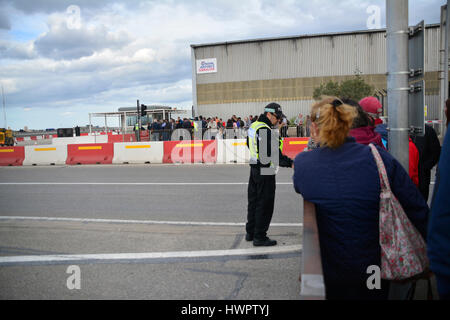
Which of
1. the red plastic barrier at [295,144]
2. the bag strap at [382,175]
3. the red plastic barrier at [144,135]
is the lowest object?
the red plastic barrier at [295,144]

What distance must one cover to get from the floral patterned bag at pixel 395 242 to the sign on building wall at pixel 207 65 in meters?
42.3

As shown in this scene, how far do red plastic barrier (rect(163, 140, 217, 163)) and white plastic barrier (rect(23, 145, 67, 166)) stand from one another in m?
4.94

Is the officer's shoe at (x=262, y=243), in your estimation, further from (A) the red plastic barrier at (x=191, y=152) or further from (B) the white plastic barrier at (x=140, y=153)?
(B) the white plastic barrier at (x=140, y=153)

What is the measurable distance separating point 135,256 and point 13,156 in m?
16.1

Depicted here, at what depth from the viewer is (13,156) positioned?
18.7 metres

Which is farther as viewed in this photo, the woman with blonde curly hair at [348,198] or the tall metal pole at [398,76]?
the tall metal pole at [398,76]

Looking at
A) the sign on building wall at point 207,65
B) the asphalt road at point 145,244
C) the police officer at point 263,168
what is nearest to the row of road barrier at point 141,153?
the asphalt road at point 145,244

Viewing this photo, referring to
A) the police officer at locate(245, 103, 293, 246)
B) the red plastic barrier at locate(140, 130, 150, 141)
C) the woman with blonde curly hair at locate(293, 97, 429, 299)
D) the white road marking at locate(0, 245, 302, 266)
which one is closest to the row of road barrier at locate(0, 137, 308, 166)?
the red plastic barrier at locate(140, 130, 150, 141)

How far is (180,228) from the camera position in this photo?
6.48 meters

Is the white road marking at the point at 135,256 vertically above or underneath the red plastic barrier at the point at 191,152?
underneath

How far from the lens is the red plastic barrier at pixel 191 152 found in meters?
16.4

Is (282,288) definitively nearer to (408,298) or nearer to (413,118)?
(408,298)

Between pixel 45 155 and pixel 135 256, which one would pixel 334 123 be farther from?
pixel 45 155
